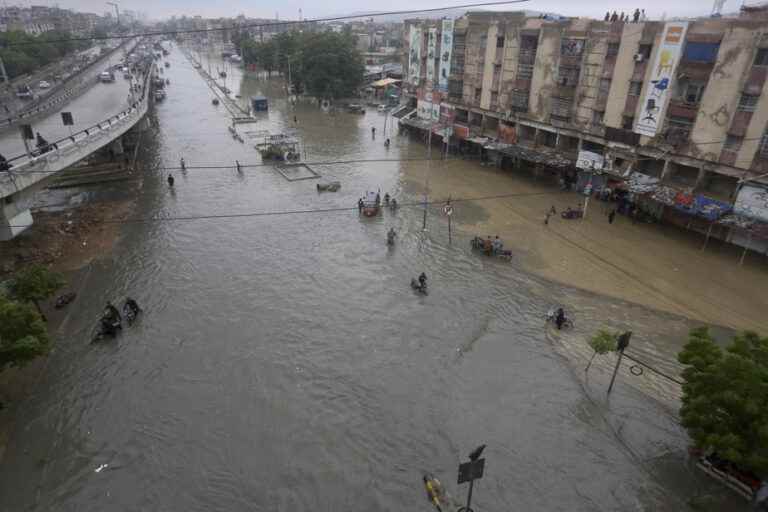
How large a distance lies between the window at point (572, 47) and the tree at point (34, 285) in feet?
136

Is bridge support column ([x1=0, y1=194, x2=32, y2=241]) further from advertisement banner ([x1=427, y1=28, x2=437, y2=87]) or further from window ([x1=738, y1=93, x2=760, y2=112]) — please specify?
advertisement banner ([x1=427, y1=28, x2=437, y2=87])

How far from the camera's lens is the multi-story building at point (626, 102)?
1148 inches

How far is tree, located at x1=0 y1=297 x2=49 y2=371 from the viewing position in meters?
15.7

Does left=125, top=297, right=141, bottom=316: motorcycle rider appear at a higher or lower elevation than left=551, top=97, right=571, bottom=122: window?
lower

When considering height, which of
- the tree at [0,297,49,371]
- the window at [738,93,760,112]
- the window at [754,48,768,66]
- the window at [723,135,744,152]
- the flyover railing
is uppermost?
the window at [754,48,768,66]

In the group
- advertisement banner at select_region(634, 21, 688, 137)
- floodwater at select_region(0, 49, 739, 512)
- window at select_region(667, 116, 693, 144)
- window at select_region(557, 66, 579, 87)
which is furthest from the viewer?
window at select_region(557, 66, 579, 87)

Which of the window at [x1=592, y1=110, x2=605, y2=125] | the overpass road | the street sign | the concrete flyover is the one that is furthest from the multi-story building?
the overpass road

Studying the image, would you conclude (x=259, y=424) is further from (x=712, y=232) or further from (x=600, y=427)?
(x=712, y=232)

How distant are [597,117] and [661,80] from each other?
6.25 metres

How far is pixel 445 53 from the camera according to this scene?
2117 inches

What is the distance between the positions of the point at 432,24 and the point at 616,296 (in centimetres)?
4336

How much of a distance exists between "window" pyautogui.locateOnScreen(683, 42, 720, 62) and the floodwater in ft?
63.7

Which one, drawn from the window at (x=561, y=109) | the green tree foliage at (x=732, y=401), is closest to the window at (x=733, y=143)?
the window at (x=561, y=109)

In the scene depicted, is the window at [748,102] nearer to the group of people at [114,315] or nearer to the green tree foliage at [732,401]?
the green tree foliage at [732,401]
